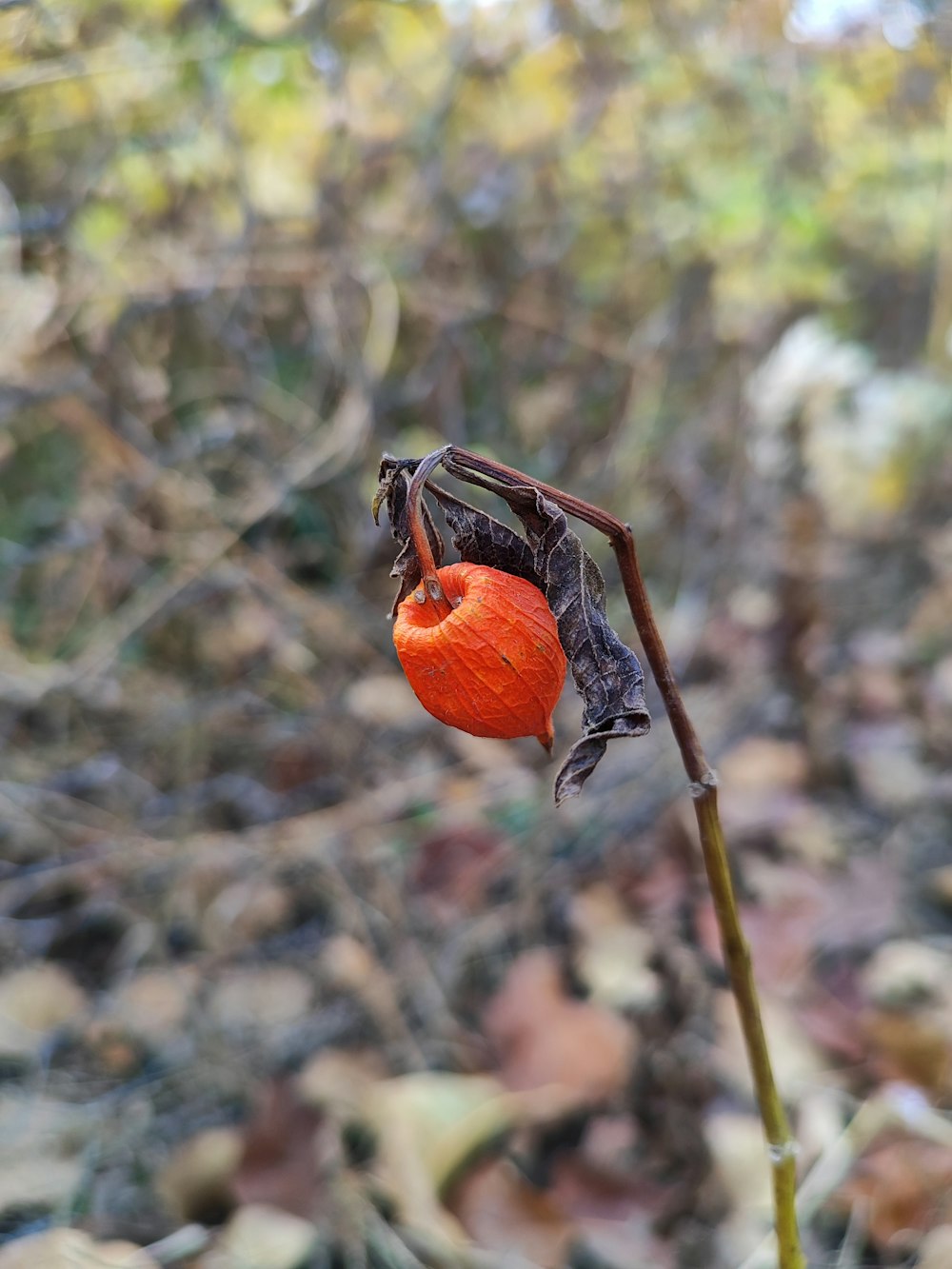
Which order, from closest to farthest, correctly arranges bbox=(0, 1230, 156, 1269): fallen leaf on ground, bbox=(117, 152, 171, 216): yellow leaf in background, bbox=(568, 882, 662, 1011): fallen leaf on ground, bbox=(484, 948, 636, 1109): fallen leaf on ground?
bbox=(0, 1230, 156, 1269): fallen leaf on ground → bbox=(484, 948, 636, 1109): fallen leaf on ground → bbox=(568, 882, 662, 1011): fallen leaf on ground → bbox=(117, 152, 171, 216): yellow leaf in background

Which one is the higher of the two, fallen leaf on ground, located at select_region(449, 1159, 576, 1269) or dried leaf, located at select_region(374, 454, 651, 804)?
dried leaf, located at select_region(374, 454, 651, 804)

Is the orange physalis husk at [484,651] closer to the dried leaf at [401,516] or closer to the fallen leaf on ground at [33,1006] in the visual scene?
the dried leaf at [401,516]

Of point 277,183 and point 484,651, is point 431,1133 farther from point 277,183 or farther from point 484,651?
point 277,183

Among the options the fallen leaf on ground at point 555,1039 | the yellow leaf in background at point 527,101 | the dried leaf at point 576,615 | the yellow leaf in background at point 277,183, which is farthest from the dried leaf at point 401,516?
the yellow leaf in background at point 527,101

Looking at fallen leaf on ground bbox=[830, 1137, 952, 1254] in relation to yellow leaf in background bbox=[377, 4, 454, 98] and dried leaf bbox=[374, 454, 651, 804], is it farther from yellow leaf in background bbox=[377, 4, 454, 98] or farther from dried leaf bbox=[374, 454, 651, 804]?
yellow leaf in background bbox=[377, 4, 454, 98]

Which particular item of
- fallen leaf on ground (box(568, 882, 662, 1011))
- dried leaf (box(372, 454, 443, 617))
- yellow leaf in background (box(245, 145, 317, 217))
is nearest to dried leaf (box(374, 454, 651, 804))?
dried leaf (box(372, 454, 443, 617))

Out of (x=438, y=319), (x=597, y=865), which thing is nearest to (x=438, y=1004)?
(x=597, y=865)

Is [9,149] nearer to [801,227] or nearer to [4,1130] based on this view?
[4,1130]
